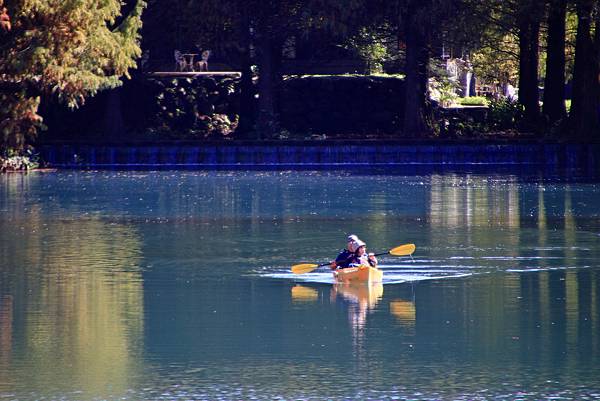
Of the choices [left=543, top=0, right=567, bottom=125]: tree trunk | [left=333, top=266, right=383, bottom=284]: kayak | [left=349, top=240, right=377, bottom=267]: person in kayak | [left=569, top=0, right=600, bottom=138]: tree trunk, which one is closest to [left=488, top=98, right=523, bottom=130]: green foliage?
[left=543, top=0, right=567, bottom=125]: tree trunk

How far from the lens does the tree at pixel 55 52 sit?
3834 cm

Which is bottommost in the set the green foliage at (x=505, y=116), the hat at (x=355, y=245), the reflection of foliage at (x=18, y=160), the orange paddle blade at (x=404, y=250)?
the orange paddle blade at (x=404, y=250)

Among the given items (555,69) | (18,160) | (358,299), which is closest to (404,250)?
(358,299)

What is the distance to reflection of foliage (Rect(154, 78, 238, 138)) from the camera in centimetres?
5497

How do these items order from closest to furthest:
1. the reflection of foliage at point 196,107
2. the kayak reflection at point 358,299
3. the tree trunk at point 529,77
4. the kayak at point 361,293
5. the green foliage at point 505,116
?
the kayak reflection at point 358,299, the kayak at point 361,293, the tree trunk at point 529,77, the green foliage at point 505,116, the reflection of foliage at point 196,107

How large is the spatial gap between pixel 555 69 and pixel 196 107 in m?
14.4

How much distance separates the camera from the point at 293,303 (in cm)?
1844

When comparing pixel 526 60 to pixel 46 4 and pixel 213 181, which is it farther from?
pixel 46 4

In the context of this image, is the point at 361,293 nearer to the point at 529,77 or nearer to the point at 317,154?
the point at 317,154

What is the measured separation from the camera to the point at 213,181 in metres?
42.2

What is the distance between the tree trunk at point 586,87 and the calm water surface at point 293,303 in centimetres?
1573

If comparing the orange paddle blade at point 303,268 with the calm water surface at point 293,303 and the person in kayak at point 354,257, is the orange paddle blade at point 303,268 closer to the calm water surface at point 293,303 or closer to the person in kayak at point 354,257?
the calm water surface at point 293,303

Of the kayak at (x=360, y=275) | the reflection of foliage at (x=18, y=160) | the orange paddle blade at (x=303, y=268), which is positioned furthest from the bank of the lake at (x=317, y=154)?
the kayak at (x=360, y=275)

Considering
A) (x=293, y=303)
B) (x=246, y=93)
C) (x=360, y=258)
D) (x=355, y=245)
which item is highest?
(x=246, y=93)
